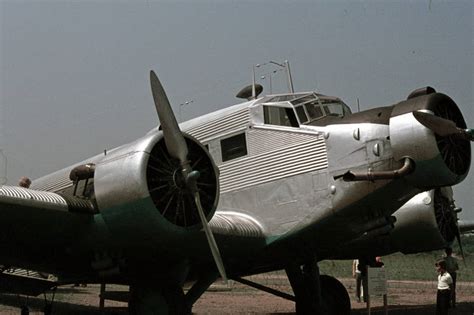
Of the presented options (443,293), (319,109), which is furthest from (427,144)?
(443,293)

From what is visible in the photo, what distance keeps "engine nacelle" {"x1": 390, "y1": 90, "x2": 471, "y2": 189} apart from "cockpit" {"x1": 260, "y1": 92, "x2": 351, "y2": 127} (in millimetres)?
1405

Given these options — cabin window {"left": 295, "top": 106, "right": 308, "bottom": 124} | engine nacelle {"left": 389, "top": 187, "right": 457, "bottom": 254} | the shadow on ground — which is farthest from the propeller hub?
the shadow on ground

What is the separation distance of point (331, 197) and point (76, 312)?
25.9ft

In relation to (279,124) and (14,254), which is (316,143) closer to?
(279,124)

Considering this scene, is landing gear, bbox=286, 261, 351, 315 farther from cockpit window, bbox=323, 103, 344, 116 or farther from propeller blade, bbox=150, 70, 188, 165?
propeller blade, bbox=150, 70, 188, 165

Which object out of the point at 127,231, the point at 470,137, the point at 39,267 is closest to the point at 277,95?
the point at 470,137

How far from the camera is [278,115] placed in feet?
31.8

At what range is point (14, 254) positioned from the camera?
28.8 feet

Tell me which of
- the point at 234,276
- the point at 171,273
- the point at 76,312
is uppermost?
the point at 171,273

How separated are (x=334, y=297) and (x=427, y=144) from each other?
165 inches

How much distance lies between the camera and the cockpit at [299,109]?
31.2 feet

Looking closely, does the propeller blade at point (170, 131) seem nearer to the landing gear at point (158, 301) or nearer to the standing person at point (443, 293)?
the landing gear at point (158, 301)

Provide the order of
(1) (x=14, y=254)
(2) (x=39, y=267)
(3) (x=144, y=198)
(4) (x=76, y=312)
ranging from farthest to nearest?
(4) (x=76, y=312)
(2) (x=39, y=267)
(1) (x=14, y=254)
(3) (x=144, y=198)

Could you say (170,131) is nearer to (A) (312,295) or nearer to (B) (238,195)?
(B) (238,195)
